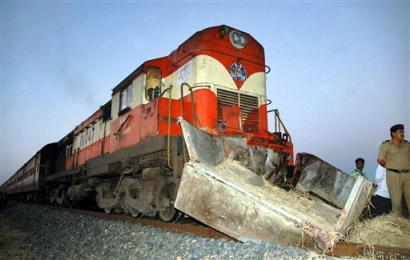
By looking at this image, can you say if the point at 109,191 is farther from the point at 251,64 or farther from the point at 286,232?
the point at 286,232

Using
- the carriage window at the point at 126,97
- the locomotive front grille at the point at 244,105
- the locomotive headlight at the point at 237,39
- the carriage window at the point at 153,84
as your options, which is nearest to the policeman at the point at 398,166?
the locomotive front grille at the point at 244,105

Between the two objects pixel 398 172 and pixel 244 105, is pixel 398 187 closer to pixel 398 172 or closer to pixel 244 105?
pixel 398 172

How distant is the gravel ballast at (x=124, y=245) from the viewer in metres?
2.75

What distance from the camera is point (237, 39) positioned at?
5.93m

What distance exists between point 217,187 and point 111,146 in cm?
478

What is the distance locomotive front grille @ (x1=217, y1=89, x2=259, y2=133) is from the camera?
545cm

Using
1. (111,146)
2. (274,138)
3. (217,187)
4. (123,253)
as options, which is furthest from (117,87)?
(217,187)

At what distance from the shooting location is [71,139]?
12.5 metres

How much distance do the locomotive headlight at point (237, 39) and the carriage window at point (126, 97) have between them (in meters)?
2.39

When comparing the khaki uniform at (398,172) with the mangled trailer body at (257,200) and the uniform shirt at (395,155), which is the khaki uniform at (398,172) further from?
the mangled trailer body at (257,200)

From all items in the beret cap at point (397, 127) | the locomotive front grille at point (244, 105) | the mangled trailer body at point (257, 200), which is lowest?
the mangled trailer body at point (257, 200)

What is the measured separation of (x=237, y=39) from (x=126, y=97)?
2709 mm

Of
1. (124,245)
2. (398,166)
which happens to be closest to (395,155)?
(398,166)

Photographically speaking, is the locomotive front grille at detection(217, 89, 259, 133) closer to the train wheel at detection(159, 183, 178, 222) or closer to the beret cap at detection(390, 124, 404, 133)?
the train wheel at detection(159, 183, 178, 222)
